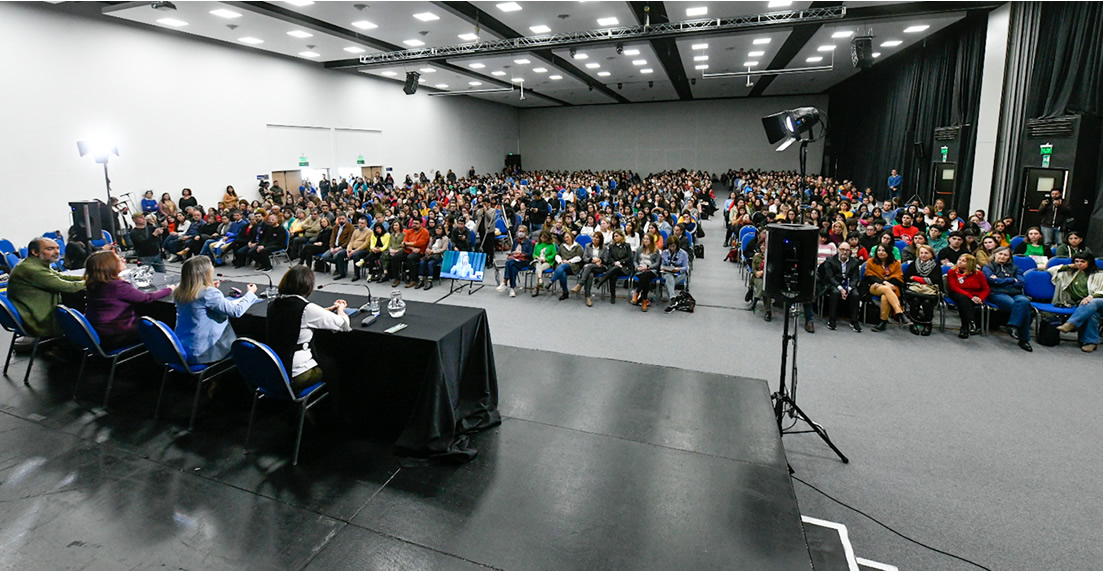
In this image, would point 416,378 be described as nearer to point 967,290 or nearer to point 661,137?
point 967,290

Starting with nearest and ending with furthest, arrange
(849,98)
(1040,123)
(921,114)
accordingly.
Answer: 1. (1040,123)
2. (921,114)
3. (849,98)

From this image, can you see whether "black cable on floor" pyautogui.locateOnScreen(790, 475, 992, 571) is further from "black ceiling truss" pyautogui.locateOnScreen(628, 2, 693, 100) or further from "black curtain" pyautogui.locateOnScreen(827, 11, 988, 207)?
"black curtain" pyautogui.locateOnScreen(827, 11, 988, 207)

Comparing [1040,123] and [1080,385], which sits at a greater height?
[1040,123]

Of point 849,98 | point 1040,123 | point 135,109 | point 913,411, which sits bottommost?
point 913,411

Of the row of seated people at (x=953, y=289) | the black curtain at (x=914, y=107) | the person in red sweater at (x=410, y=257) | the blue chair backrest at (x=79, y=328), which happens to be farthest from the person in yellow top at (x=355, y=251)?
the black curtain at (x=914, y=107)

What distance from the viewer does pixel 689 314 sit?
6.69 m

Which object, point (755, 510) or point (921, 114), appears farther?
point (921, 114)

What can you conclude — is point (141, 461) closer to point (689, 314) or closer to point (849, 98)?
point (689, 314)

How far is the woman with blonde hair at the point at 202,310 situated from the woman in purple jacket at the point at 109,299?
29.4 inches

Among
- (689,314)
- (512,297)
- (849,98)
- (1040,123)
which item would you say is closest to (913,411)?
(689,314)

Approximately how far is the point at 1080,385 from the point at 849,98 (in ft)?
64.3

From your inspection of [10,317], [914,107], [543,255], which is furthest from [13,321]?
[914,107]

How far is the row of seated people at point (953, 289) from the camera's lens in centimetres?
541

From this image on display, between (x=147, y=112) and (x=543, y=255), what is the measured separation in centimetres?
1038
